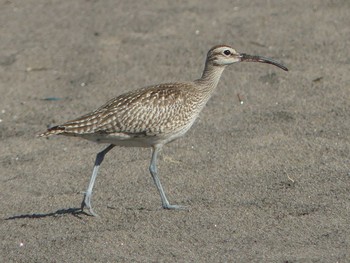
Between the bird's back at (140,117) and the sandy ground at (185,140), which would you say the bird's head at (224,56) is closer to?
the bird's back at (140,117)

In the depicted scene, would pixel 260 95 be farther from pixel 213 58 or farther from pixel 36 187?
pixel 36 187

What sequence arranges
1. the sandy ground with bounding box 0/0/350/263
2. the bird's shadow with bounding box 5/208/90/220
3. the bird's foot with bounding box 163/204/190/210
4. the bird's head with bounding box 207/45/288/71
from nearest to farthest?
the sandy ground with bounding box 0/0/350/263, the bird's foot with bounding box 163/204/190/210, the bird's shadow with bounding box 5/208/90/220, the bird's head with bounding box 207/45/288/71

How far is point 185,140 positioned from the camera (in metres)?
11.4

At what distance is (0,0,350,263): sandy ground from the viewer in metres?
8.72

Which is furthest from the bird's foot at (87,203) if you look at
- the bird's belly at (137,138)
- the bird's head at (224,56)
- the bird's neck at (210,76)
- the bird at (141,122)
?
the bird's head at (224,56)

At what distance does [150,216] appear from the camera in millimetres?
9273

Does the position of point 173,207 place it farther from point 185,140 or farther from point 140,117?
point 185,140

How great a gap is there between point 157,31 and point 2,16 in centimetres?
284

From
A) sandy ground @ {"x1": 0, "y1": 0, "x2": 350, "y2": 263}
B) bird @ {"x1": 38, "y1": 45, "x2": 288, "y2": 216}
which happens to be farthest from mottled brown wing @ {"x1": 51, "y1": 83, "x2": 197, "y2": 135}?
sandy ground @ {"x1": 0, "y1": 0, "x2": 350, "y2": 263}

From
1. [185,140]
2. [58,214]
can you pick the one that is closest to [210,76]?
[185,140]

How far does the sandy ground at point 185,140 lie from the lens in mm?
8719

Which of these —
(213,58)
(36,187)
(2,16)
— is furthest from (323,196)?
(2,16)

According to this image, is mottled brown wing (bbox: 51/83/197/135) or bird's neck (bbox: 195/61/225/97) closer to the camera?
mottled brown wing (bbox: 51/83/197/135)

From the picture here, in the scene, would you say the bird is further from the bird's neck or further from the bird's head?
the bird's head
